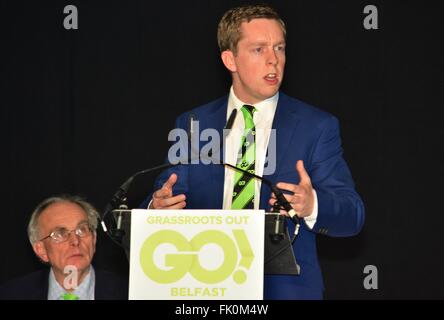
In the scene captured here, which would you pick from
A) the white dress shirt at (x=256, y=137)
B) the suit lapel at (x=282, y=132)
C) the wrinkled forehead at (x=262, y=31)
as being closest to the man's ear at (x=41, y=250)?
the white dress shirt at (x=256, y=137)

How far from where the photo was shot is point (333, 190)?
3.24m

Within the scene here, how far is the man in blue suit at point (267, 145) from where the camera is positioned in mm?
3221

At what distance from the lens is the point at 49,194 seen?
4.91 metres

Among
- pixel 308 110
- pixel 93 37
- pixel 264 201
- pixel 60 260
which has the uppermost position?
pixel 93 37

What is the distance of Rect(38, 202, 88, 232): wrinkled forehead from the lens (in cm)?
339

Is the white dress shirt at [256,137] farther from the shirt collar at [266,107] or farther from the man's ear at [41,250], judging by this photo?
the man's ear at [41,250]

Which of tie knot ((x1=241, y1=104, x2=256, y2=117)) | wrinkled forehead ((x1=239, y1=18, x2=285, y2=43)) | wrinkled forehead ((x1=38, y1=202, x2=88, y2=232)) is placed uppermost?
wrinkled forehead ((x1=239, y1=18, x2=285, y2=43))

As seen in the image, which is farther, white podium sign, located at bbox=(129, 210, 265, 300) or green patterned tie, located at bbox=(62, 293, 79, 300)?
green patterned tie, located at bbox=(62, 293, 79, 300)

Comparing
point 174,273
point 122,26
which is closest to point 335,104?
point 122,26

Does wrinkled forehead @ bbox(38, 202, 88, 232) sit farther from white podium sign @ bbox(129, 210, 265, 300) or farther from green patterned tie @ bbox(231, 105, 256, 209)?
white podium sign @ bbox(129, 210, 265, 300)

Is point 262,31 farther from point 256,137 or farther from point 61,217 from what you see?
point 61,217

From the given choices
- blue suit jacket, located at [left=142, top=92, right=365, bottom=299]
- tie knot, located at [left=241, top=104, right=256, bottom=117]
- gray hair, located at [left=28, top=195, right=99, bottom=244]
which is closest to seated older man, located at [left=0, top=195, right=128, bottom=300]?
gray hair, located at [left=28, top=195, right=99, bottom=244]
